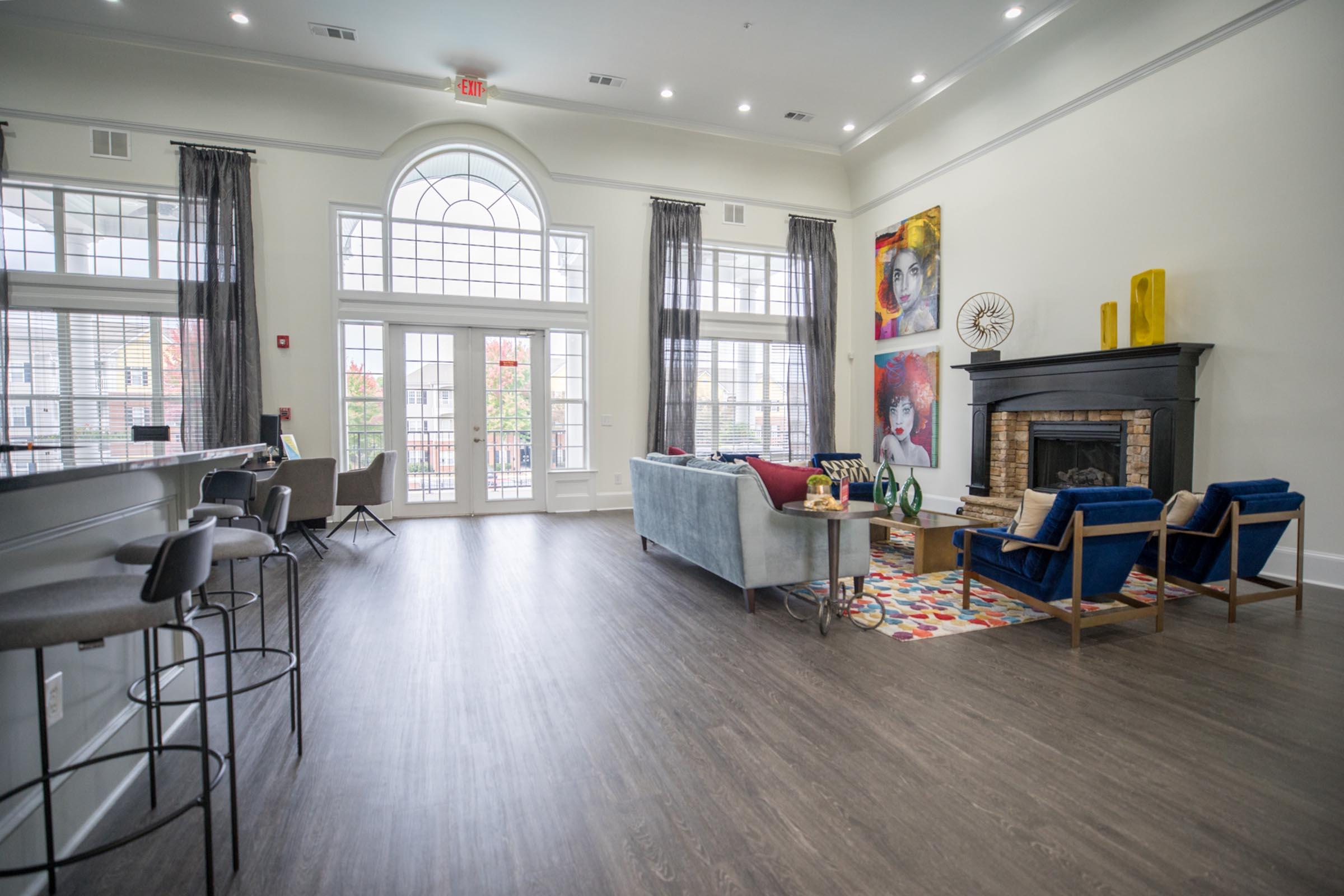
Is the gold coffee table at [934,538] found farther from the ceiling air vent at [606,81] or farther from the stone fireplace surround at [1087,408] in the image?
the ceiling air vent at [606,81]

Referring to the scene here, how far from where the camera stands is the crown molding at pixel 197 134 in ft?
21.4

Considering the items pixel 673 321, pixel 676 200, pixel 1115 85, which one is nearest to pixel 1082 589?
pixel 1115 85

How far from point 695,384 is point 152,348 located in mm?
6209

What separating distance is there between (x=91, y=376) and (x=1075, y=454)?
404 inches

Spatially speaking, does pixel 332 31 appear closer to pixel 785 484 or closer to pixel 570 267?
pixel 570 267

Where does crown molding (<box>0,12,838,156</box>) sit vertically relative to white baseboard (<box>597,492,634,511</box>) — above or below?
above

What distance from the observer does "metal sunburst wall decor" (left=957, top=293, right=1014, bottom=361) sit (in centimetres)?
723

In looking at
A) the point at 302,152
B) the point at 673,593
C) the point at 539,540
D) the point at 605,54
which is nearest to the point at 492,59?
the point at 605,54

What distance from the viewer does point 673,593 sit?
4.58 meters

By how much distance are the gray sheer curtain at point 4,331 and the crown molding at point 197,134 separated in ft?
1.19

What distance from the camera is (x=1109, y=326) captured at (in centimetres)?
586

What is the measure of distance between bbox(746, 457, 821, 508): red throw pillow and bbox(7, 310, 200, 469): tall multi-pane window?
6.27 m

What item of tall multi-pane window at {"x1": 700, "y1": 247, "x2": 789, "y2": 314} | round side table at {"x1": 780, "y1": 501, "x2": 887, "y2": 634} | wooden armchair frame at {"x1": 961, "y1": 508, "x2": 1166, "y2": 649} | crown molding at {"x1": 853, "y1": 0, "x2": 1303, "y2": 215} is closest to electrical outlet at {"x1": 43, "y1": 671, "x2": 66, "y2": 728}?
round side table at {"x1": 780, "y1": 501, "x2": 887, "y2": 634}

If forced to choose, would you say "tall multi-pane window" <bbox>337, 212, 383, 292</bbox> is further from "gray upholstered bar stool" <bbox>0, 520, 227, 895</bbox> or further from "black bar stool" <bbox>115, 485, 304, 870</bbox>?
"gray upholstered bar stool" <bbox>0, 520, 227, 895</bbox>
